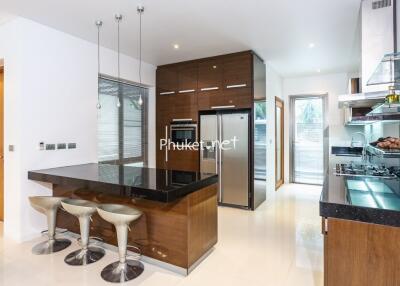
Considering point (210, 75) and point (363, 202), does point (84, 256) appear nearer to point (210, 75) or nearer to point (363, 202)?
point (363, 202)

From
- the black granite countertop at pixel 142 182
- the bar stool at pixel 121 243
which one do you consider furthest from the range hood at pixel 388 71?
the bar stool at pixel 121 243

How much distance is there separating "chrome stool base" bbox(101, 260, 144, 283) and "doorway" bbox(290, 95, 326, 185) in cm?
528

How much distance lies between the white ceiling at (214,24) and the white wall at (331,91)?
1.60 m

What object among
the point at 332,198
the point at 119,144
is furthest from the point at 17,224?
the point at 332,198

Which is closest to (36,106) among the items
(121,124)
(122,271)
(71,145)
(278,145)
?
(71,145)

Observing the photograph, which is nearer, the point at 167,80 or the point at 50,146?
the point at 50,146

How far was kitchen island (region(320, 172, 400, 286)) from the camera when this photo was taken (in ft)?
4.41

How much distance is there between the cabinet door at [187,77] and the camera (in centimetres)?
482

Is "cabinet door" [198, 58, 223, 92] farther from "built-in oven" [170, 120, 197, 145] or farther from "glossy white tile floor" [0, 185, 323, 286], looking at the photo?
"glossy white tile floor" [0, 185, 323, 286]

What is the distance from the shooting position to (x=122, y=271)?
7.81 ft

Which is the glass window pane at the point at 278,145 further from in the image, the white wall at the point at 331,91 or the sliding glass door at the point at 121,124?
the sliding glass door at the point at 121,124

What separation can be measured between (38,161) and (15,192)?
0.44 metres

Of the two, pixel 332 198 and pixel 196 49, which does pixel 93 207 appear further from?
pixel 196 49

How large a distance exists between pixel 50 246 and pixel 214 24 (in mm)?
3373
